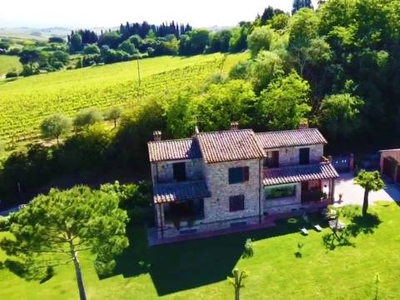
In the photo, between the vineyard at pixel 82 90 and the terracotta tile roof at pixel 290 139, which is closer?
the terracotta tile roof at pixel 290 139

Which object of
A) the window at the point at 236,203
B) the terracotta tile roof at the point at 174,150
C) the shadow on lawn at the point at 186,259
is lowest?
the shadow on lawn at the point at 186,259

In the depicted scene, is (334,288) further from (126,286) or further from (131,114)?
(131,114)

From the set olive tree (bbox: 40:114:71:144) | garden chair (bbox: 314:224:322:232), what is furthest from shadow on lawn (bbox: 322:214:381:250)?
olive tree (bbox: 40:114:71:144)

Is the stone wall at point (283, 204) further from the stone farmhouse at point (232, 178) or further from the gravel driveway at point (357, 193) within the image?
the gravel driveway at point (357, 193)

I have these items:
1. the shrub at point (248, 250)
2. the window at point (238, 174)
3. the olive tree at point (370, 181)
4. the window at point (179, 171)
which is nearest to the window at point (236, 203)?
the window at point (238, 174)

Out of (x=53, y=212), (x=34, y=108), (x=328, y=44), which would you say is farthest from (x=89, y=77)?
(x=53, y=212)

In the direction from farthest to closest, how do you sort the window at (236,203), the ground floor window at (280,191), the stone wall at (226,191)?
the ground floor window at (280,191) < the window at (236,203) < the stone wall at (226,191)
